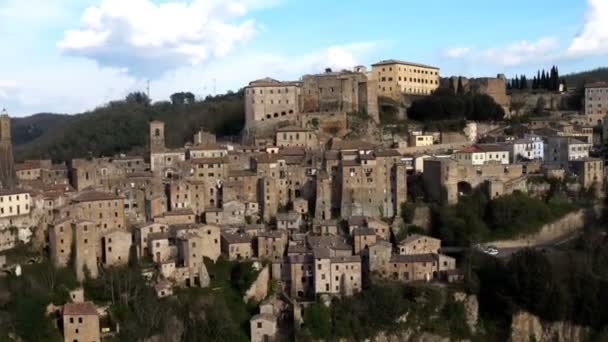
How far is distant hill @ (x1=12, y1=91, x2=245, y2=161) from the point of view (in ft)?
184

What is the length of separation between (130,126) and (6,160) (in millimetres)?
24645

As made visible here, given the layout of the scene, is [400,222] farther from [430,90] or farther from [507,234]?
[430,90]

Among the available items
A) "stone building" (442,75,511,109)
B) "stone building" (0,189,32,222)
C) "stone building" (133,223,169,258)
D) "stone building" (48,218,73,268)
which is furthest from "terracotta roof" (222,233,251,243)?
"stone building" (442,75,511,109)

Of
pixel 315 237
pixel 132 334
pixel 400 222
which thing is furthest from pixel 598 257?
pixel 132 334

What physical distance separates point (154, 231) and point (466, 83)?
31.5 metres

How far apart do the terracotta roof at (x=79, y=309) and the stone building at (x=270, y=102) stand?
65.9ft

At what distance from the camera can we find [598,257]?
3462 cm

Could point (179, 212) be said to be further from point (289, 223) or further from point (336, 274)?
point (336, 274)

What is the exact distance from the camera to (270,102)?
47719 mm

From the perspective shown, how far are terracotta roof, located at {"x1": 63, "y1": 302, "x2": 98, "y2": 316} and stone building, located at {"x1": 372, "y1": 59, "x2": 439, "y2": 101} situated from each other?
2985 cm

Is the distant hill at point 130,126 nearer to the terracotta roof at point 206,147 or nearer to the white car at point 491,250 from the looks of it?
the terracotta roof at point 206,147

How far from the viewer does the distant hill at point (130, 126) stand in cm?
5619

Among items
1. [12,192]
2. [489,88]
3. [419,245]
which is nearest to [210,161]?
[12,192]

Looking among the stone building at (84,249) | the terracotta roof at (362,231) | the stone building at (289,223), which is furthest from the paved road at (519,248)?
the stone building at (84,249)
